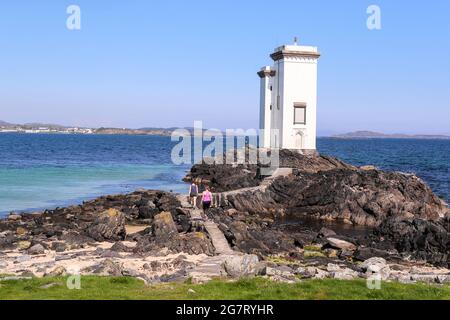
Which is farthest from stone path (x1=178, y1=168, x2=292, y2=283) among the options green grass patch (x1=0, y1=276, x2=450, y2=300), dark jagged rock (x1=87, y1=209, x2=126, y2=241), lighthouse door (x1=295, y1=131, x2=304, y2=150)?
lighthouse door (x1=295, y1=131, x2=304, y2=150)

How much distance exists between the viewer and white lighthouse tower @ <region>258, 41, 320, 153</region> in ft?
174

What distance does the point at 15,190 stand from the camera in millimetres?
50531

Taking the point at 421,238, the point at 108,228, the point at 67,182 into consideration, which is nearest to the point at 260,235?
the point at 108,228

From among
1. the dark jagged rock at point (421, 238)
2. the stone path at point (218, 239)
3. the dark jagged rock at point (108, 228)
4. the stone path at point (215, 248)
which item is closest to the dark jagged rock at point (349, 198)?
the stone path at point (215, 248)

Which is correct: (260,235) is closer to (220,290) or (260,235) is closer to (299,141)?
(220,290)

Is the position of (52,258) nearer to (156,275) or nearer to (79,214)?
(156,275)

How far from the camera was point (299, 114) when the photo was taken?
53875 mm

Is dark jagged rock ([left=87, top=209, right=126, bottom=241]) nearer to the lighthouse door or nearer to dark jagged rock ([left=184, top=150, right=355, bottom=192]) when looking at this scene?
dark jagged rock ([left=184, top=150, right=355, bottom=192])

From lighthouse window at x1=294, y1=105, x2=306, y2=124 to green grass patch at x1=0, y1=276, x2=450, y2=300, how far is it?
39379 mm

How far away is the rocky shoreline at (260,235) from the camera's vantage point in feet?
61.9

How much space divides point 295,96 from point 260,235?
28.3 meters

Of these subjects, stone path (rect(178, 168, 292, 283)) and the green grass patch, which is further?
stone path (rect(178, 168, 292, 283))

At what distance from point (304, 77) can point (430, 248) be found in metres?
29.3

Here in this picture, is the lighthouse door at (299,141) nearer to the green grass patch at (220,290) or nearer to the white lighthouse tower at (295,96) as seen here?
the white lighthouse tower at (295,96)
